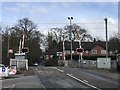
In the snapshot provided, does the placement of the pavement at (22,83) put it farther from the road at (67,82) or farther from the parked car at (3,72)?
the parked car at (3,72)

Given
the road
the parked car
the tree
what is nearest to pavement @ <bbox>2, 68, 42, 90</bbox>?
the road

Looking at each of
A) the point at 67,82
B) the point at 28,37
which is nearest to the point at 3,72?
the point at 67,82

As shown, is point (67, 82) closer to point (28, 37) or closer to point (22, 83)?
point (22, 83)

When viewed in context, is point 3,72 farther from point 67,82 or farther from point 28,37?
point 28,37

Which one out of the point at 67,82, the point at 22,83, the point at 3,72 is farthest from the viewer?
the point at 3,72

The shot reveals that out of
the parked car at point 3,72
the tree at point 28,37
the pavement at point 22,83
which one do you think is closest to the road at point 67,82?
the pavement at point 22,83

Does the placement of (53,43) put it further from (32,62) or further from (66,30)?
(32,62)

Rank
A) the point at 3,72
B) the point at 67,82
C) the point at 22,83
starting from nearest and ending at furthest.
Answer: the point at 22,83
the point at 67,82
the point at 3,72

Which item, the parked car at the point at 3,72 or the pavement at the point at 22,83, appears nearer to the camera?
the pavement at the point at 22,83

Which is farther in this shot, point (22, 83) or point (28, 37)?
point (28, 37)

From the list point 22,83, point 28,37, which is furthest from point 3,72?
point 28,37

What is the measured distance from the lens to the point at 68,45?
429ft

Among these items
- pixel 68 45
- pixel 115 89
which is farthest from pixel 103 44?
pixel 115 89

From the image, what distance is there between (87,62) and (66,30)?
146ft
